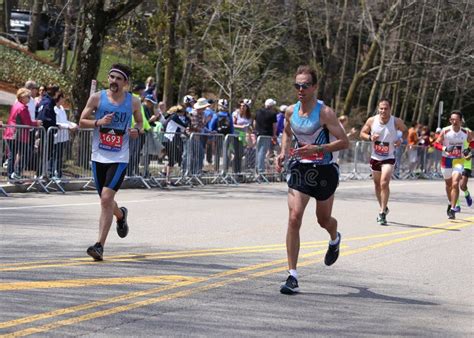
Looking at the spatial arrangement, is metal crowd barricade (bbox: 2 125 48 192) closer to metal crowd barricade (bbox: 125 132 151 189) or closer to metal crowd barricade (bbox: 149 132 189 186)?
metal crowd barricade (bbox: 125 132 151 189)

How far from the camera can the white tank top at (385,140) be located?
55.0 feet

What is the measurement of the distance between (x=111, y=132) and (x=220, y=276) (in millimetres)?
2012

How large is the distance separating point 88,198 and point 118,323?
37.8 ft

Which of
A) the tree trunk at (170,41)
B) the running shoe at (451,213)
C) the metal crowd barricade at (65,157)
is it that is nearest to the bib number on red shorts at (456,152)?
the running shoe at (451,213)

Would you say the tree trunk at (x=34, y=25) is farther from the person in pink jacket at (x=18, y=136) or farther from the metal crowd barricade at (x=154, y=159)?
the person in pink jacket at (x=18, y=136)

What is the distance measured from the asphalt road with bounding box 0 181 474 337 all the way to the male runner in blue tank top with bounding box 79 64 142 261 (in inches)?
29.0

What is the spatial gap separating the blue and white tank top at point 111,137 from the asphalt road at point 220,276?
3.33 feet

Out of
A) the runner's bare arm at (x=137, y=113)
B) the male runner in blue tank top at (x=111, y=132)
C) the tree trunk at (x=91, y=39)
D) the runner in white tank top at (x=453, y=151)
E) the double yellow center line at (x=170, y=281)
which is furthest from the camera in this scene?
the tree trunk at (x=91, y=39)

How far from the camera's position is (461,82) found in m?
60.5

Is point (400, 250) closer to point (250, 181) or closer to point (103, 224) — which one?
point (103, 224)

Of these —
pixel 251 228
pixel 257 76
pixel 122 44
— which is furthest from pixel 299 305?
pixel 257 76

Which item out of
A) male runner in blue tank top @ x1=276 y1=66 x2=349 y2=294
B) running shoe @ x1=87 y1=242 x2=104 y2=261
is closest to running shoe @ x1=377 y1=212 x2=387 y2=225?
male runner in blue tank top @ x1=276 y1=66 x2=349 y2=294

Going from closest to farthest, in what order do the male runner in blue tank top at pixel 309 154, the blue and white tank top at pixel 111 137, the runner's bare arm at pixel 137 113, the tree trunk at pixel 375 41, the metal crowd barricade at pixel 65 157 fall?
the male runner in blue tank top at pixel 309 154 → the blue and white tank top at pixel 111 137 → the runner's bare arm at pixel 137 113 → the metal crowd barricade at pixel 65 157 → the tree trunk at pixel 375 41

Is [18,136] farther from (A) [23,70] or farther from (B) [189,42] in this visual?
(A) [23,70]
